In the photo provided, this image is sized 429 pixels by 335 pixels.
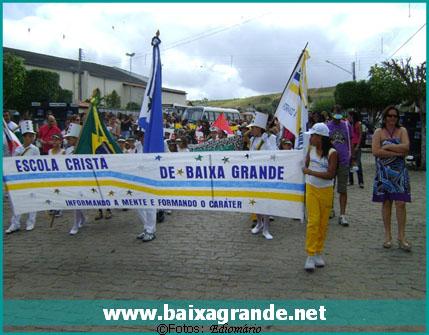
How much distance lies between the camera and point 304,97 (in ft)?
22.1

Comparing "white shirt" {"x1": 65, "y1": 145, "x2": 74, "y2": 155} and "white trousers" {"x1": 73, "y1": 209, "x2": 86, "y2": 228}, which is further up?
"white shirt" {"x1": 65, "y1": 145, "x2": 74, "y2": 155}

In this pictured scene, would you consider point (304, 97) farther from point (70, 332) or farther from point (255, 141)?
point (70, 332)

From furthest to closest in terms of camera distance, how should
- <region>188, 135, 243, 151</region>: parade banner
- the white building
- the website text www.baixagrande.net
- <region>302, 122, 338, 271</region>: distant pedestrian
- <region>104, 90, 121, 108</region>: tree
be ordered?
the white building, <region>104, 90, 121, 108</region>: tree, <region>188, 135, 243, 151</region>: parade banner, <region>302, 122, 338, 271</region>: distant pedestrian, the website text www.baixagrande.net

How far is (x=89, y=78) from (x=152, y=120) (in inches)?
2465

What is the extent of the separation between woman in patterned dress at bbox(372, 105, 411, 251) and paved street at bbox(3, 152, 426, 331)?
1.65 feet

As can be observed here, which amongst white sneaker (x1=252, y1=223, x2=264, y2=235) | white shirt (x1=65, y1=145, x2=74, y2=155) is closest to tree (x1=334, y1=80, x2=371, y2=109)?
white sneaker (x1=252, y1=223, x2=264, y2=235)

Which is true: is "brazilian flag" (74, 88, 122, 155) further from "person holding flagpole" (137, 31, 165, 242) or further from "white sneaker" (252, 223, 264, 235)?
"white sneaker" (252, 223, 264, 235)

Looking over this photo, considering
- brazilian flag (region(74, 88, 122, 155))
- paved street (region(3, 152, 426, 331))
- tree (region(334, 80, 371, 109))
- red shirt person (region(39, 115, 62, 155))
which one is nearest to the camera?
paved street (region(3, 152, 426, 331))

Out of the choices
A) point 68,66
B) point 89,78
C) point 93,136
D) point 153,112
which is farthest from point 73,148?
point 68,66

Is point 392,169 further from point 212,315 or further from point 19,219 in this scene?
point 19,219

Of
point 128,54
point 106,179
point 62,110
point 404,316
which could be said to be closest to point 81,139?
point 106,179

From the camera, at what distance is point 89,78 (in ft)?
210

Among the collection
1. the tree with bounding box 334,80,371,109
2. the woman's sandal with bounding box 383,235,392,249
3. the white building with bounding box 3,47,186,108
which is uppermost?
the white building with bounding box 3,47,186,108

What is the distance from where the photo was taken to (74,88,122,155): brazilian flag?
6.66 meters
